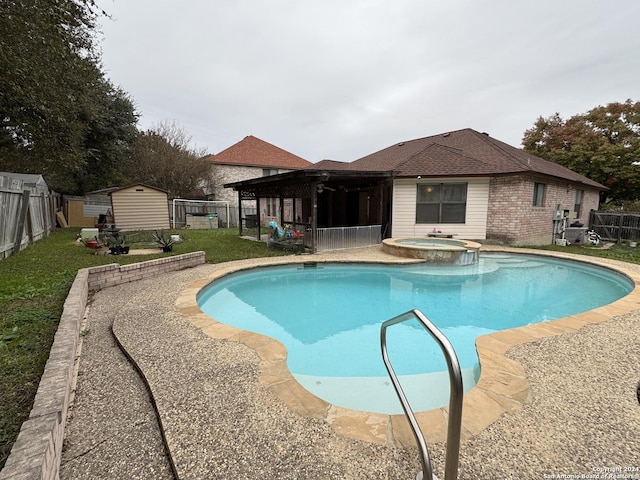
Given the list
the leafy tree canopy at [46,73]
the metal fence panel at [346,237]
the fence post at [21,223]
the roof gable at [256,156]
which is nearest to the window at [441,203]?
the metal fence panel at [346,237]

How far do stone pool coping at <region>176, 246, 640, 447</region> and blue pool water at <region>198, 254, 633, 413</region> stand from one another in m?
0.50

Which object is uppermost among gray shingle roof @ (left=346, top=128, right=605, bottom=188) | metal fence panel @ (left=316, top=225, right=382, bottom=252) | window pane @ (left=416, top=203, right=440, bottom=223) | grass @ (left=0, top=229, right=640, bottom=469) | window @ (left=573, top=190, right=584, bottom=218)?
Answer: gray shingle roof @ (left=346, top=128, right=605, bottom=188)

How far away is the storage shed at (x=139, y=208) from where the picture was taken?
47.4 ft

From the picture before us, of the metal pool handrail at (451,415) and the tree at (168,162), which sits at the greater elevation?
the tree at (168,162)

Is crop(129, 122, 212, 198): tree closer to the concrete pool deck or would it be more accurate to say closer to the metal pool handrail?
the concrete pool deck

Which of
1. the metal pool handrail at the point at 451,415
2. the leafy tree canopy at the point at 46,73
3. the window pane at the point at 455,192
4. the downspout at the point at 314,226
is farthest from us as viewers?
the window pane at the point at 455,192

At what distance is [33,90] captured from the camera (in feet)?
22.0

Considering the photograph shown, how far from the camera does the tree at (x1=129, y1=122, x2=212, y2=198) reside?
20812mm

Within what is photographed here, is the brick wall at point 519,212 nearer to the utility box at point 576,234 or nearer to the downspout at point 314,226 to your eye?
the utility box at point 576,234

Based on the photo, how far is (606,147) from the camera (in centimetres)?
1811

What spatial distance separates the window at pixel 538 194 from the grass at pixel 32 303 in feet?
8.38

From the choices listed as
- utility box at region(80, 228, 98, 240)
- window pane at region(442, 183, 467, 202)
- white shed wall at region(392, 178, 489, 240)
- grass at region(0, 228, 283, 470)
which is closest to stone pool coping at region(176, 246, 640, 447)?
grass at region(0, 228, 283, 470)

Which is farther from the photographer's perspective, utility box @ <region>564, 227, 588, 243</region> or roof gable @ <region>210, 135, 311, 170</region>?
roof gable @ <region>210, 135, 311, 170</region>

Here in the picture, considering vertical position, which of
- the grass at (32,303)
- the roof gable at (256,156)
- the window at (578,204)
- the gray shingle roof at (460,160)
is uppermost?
the roof gable at (256,156)
